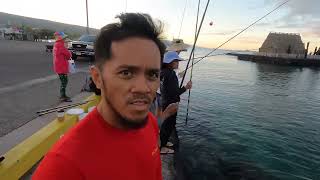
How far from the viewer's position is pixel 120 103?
1.61 m

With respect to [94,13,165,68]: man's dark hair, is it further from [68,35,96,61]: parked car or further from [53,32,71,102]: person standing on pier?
[68,35,96,61]: parked car

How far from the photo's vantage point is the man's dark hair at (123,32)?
1635mm

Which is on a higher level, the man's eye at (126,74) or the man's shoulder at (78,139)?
the man's eye at (126,74)

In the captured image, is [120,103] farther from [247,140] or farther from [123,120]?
[247,140]

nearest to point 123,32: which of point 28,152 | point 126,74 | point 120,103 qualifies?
point 126,74

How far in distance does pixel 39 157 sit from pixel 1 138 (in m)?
1.03

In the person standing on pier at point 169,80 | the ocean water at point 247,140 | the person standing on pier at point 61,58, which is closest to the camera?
the person standing on pier at point 169,80

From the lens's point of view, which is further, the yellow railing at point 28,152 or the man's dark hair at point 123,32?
the yellow railing at point 28,152

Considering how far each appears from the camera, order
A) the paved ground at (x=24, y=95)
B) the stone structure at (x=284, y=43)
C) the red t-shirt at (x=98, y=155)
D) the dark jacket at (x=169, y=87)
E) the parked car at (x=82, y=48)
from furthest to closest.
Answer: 1. the stone structure at (x=284, y=43)
2. the parked car at (x=82, y=48)
3. the paved ground at (x=24, y=95)
4. the dark jacket at (x=169, y=87)
5. the red t-shirt at (x=98, y=155)

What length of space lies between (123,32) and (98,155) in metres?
0.67

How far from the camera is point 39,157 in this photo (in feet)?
15.3

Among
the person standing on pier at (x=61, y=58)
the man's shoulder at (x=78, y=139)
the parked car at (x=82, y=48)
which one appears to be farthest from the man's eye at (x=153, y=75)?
the parked car at (x=82, y=48)

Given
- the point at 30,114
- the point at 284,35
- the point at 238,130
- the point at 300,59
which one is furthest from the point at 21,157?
the point at 284,35

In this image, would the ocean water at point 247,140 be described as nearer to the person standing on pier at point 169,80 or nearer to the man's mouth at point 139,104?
the person standing on pier at point 169,80
